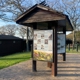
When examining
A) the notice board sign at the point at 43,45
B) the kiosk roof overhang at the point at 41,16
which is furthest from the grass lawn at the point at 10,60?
the kiosk roof overhang at the point at 41,16

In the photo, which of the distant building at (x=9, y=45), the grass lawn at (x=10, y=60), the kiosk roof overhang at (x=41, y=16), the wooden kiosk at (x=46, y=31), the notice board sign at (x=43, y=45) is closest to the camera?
the kiosk roof overhang at (x=41, y=16)

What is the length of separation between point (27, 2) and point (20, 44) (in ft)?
23.7

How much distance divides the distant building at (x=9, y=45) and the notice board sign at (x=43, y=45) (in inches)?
600

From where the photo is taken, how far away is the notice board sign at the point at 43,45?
21.8 ft

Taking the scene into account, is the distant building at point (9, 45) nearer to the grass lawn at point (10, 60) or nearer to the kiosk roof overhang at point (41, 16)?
the grass lawn at point (10, 60)

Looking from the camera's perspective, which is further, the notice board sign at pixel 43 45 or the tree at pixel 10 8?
the tree at pixel 10 8

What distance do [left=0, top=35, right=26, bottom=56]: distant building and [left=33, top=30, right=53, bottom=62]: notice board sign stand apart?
1525cm

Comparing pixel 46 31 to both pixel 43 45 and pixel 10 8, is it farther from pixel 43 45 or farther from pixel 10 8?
pixel 10 8

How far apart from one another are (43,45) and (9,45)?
16980mm

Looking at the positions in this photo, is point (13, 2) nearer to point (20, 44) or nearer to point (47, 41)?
point (20, 44)

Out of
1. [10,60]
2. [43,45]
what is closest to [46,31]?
[43,45]

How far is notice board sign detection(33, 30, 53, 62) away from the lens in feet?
21.8

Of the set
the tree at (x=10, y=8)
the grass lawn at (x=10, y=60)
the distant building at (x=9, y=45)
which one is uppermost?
the tree at (x=10, y=8)

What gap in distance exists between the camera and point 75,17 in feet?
101
